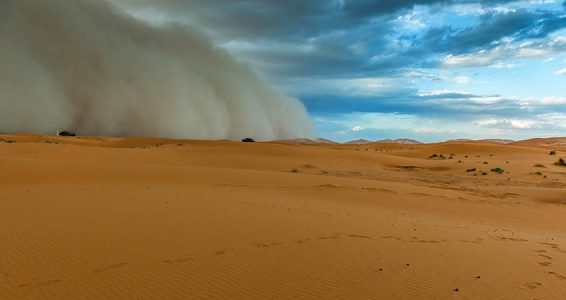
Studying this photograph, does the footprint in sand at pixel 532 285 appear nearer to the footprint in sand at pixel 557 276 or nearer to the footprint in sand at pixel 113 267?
the footprint in sand at pixel 557 276

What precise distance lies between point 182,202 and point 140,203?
947mm

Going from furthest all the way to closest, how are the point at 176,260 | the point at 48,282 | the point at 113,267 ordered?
the point at 176,260 < the point at 113,267 < the point at 48,282

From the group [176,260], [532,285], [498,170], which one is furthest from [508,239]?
[498,170]

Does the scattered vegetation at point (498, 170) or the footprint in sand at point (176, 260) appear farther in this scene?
the scattered vegetation at point (498, 170)

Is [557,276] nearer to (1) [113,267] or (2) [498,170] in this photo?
(1) [113,267]

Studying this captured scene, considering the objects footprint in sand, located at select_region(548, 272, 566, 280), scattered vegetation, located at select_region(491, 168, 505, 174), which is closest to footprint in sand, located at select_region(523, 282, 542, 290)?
footprint in sand, located at select_region(548, 272, 566, 280)

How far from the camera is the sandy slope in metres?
4.49

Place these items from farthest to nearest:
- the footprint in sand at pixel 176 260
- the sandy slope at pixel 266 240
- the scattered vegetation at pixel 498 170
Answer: the scattered vegetation at pixel 498 170, the footprint in sand at pixel 176 260, the sandy slope at pixel 266 240

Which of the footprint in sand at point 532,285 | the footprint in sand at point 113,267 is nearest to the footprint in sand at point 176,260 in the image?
the footprint in sand at point 113,267

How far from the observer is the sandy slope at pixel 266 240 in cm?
449

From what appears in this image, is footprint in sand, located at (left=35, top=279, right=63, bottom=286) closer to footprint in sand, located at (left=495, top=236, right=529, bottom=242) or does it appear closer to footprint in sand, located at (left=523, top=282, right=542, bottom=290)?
footprint in sand, located at (left=523, top=282, right=542, bottom=290)

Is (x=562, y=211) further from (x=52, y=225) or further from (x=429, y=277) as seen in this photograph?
(x=52, y=225)


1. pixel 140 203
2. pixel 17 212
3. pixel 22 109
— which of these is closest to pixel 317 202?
pixel 140 203

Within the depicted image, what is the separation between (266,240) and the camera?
20.9ft
